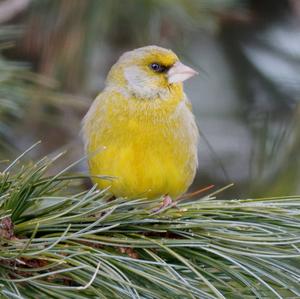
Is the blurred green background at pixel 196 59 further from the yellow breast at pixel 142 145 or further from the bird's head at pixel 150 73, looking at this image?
the yellow breast at pixel 142 145

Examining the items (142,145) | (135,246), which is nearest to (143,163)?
(142,145)

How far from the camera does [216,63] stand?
17.4ft

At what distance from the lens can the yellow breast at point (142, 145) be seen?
11.1 feet

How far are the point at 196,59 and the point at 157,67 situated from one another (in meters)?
1.71

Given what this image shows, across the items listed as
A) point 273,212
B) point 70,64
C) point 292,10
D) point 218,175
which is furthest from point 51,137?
point 273,212

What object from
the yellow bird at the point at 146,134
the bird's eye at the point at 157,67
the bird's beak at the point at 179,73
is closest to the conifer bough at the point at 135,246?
the yellow bird at the point at 146,134

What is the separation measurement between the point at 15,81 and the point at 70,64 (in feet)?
4.07

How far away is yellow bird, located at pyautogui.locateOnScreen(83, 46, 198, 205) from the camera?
3.39m

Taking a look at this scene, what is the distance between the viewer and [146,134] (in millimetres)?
3449

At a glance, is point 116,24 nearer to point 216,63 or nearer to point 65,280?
point 216,63

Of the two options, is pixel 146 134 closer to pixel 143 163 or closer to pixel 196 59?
pixel 143 163

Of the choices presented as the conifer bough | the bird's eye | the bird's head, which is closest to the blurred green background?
the bird's head

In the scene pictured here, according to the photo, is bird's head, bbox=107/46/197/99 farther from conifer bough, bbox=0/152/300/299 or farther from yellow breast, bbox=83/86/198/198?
conifer bough, bbox=0/152/300/299

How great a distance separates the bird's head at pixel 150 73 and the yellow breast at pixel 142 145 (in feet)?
0.28
